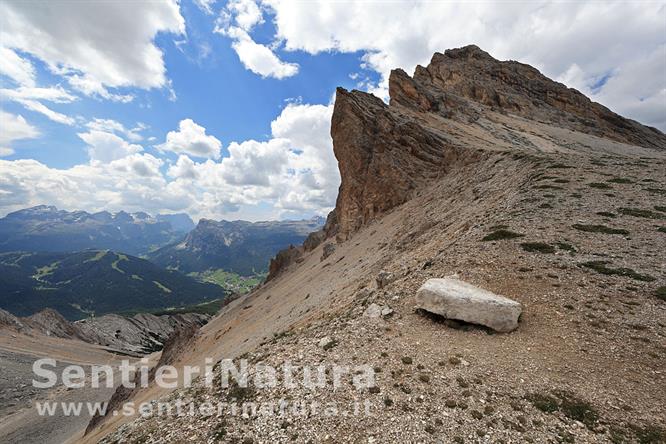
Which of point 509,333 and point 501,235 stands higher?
point 501,235

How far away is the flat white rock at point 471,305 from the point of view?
643 inches

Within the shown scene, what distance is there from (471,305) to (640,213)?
21.0m

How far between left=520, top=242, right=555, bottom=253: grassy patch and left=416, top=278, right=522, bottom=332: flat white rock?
642cm

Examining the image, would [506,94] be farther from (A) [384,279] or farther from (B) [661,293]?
(A) [384,279]

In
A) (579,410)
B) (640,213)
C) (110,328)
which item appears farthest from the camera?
(110,328)

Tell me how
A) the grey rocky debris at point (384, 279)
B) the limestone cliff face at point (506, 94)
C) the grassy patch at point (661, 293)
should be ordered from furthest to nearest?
the limestone cliff face at point (506, 94) → the grey rocky debris at point (384, 279) → the grassy patch at point (661, 293)

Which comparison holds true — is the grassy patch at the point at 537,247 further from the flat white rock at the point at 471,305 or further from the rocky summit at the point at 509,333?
the flat white rock at the point at 471,305

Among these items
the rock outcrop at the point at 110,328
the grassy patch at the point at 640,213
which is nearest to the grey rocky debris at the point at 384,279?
the grassy patch at the point at 640,213

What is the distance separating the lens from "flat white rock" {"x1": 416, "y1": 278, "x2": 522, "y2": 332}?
53.6ft

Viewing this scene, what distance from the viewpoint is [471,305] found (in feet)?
54.7

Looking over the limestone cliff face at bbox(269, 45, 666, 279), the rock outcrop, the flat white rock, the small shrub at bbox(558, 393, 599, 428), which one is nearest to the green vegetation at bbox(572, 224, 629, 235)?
the flat white rock

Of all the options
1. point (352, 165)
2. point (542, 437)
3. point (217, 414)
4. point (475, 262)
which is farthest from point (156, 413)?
point (352, 165)

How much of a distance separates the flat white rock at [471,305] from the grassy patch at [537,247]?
6.42 meters

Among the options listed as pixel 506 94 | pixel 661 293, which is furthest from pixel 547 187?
pixel 506 94
